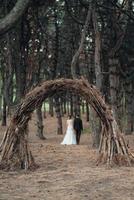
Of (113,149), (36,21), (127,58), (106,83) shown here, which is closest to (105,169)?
(113,149)

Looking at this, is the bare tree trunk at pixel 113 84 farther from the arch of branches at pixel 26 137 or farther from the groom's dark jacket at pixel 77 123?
the arch of branches at pixel 26 137

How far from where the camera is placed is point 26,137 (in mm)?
14148

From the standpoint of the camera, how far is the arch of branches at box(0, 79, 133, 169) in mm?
13781

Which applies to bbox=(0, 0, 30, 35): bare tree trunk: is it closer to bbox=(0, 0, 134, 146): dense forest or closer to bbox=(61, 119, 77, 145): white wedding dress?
bbox=(0, 0, 134, 146): dense forest

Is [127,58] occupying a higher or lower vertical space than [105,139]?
higher

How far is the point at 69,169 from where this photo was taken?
13.6m

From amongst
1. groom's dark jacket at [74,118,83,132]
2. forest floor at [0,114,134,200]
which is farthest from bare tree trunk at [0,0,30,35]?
groom's dark jacket at [74,118,83,132]

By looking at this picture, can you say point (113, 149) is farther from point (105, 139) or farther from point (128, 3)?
point (128, 3)

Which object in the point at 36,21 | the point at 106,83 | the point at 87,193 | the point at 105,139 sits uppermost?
the point at 36,21

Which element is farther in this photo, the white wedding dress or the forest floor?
the white wedding dress

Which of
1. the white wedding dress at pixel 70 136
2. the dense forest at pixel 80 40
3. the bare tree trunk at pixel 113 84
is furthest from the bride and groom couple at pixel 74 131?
the bare tree trunk at pixel 113 84

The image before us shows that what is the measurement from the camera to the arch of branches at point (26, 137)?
1378 centimetres

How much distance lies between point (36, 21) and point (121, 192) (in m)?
16.7

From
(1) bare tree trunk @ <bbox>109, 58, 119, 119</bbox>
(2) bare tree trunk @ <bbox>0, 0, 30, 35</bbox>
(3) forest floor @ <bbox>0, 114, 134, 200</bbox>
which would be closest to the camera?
(3) forest floor @ <bbox>0, 114, 134, 200</bbox>
